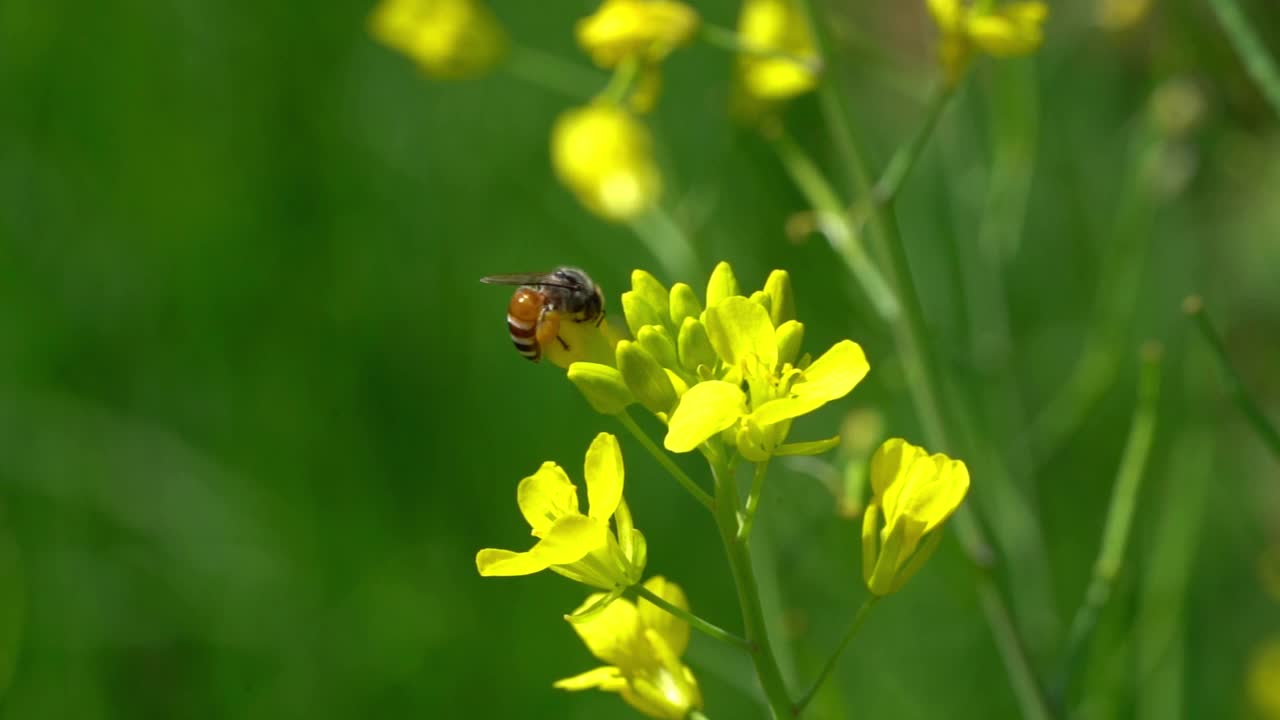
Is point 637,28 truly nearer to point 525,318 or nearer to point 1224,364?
point 525,318

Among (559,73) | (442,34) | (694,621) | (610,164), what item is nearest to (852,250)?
(610,164)

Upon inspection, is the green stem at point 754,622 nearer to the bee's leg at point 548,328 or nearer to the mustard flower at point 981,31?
the bee's leg at point 548,328

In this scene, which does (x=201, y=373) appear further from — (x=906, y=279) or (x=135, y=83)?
(x=906, y=279)

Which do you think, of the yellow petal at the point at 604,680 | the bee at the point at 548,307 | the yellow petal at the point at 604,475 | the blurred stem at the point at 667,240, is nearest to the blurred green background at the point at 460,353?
the blurred stem at the point at 667,240

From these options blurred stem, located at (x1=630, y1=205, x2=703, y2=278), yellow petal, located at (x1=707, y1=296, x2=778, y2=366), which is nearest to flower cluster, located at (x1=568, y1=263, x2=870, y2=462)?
yellow petal, located at (x1=707, y1=296, x2=778, y2=366)

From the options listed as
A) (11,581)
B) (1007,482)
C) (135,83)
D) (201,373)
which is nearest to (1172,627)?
(1007,482)
